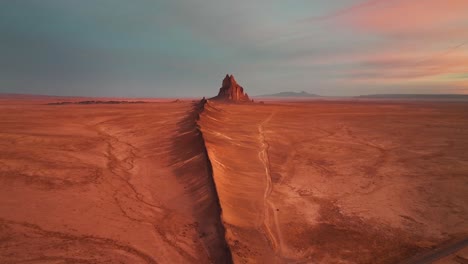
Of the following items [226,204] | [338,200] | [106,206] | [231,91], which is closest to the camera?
[106,206]

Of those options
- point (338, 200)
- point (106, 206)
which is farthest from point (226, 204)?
point (338, 200)

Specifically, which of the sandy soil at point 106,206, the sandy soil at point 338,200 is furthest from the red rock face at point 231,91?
the sandy soil at point 106,206

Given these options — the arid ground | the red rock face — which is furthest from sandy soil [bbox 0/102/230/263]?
the red rock face

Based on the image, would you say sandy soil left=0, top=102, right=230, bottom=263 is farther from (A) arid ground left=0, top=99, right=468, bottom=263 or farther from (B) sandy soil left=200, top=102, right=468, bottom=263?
(B) sandy soil left=200, top=102, right=468, bottom=263

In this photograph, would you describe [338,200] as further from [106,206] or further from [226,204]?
[106,206]

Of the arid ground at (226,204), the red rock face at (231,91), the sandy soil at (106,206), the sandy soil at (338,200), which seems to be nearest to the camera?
the sandy soil at (106,206)

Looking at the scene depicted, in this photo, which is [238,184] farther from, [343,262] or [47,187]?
[47,187]

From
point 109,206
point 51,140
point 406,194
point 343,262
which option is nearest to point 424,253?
point 343,262

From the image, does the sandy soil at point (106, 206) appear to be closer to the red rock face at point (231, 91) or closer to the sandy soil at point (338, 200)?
the sandy soil at point (338, 200)
